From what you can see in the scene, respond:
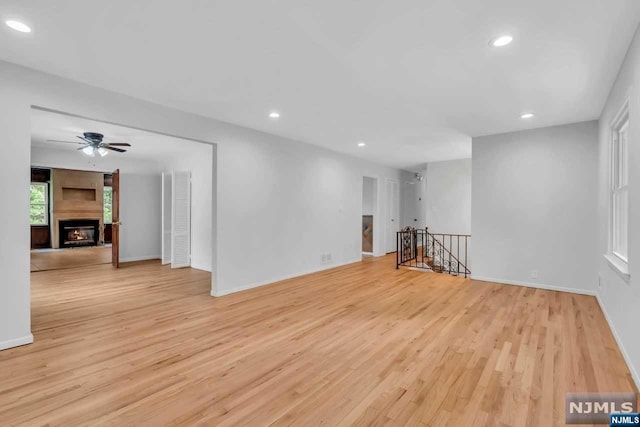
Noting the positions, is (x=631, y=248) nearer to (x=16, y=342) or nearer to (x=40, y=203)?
(x=16, y=342)

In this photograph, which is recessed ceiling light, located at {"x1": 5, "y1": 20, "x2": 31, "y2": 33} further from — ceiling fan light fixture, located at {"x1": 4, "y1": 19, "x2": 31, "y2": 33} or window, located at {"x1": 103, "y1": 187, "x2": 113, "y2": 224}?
window, located at {"x1": 103, "y1": 187, "x2": 113, "y2": 224}

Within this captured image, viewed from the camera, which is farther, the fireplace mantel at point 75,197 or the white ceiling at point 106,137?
the fireplace mantel at point 75,197

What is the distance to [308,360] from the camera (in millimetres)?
2672

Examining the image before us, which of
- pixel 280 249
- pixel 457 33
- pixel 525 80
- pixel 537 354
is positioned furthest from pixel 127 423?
pixel 525 80

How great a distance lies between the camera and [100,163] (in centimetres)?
783

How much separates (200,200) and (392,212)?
5473 millimetres

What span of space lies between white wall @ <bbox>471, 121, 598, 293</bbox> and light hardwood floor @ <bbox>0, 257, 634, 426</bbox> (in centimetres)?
60

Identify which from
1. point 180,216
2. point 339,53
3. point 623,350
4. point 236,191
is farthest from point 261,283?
point 623,350

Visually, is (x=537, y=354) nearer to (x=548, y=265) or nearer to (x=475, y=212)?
(x=548, y=265)

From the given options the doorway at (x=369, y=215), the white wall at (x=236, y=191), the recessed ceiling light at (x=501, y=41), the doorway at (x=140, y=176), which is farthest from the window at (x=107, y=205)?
the recessed ceiling light at (x=501, y=41)

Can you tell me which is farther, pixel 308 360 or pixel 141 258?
pixel 141 258

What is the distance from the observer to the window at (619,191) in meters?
3.28

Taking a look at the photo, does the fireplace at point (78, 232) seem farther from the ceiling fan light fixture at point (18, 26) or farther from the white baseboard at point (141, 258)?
the ceiling fan light fixture at point (18, 26)

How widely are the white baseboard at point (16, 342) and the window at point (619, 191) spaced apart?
5972mm
